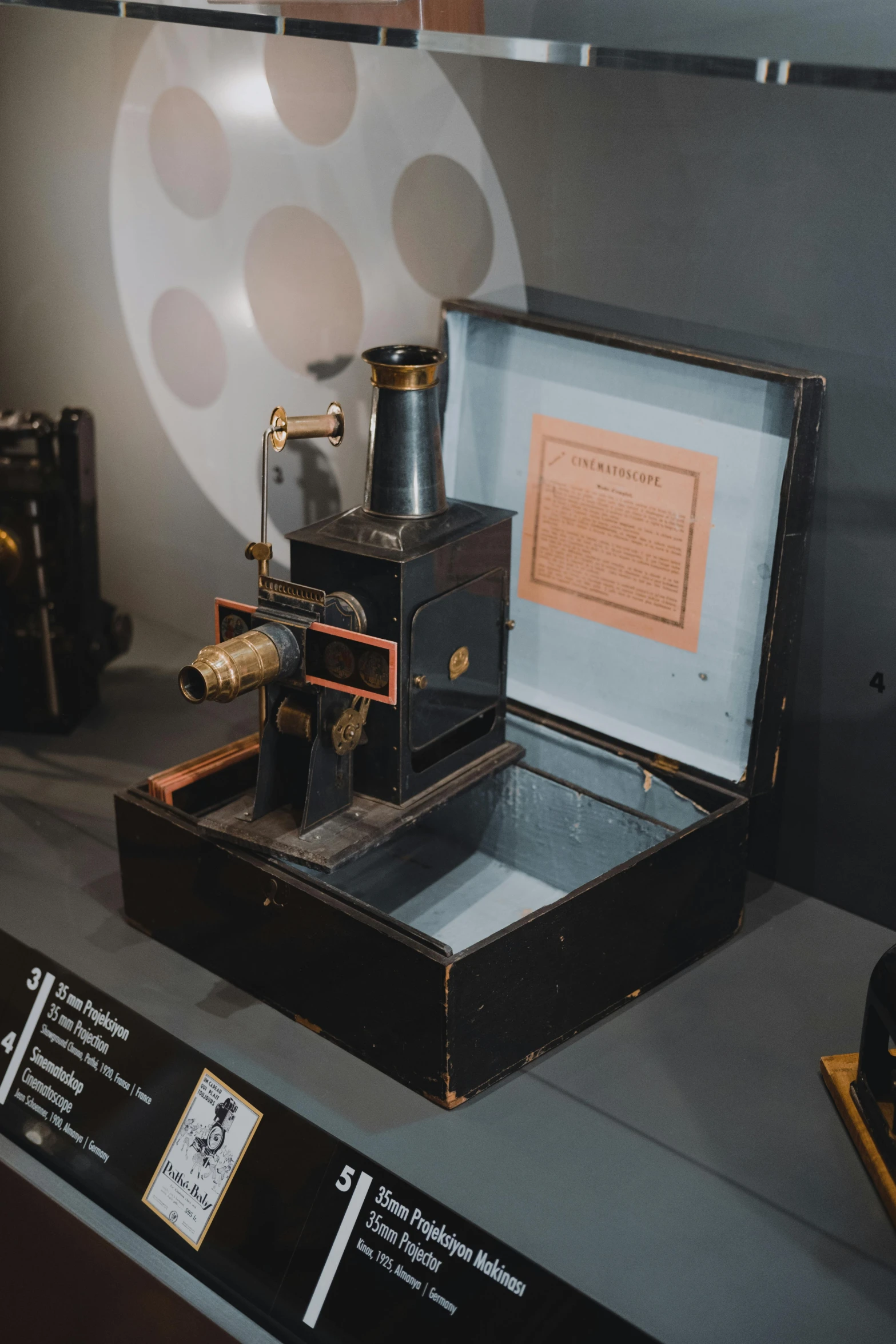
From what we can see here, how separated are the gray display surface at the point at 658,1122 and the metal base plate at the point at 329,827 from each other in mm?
186

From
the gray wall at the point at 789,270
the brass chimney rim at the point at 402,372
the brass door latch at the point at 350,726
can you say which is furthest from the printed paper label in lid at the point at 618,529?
the brass door latch at the point at 350,726

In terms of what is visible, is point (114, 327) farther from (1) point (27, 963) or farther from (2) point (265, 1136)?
(2) point (265, 1136)

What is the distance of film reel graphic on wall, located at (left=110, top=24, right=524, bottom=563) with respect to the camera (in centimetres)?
171

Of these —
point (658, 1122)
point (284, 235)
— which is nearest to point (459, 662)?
point (658, 1122)

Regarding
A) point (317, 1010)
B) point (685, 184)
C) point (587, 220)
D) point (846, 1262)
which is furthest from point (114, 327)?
point (846, 1262)

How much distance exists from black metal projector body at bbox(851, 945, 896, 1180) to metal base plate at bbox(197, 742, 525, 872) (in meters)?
0.51

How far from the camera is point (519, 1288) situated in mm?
1154

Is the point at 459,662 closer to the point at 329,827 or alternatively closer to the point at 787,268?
the point at 329,827

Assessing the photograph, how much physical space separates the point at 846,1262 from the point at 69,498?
4.74 ft

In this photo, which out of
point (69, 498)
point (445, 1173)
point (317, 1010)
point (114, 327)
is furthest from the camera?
point (114, 327)

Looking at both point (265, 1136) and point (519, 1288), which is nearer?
point (519, 1288)

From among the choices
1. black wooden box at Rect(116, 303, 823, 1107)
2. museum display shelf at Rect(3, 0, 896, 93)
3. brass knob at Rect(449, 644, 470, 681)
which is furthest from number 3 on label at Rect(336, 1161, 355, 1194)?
museum display shelf at Rect(3, 0, 896, 93)

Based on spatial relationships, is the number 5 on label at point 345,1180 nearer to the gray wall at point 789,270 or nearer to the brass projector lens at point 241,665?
the brass projector lens at point 241,665

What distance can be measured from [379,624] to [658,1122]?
0.57 m
